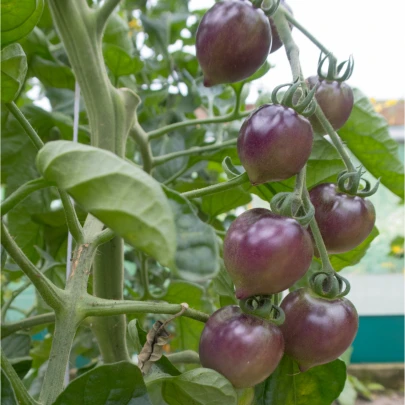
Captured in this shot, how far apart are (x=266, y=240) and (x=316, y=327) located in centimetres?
7

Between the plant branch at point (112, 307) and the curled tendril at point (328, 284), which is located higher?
the plant branch at point (112, 307)

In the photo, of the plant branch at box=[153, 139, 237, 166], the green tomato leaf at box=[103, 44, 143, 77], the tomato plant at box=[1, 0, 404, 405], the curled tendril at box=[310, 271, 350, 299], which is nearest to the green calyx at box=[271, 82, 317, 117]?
the tomato plant at box=[1, 0, 404, 405]

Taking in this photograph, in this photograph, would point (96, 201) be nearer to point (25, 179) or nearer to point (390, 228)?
point (25, 179)

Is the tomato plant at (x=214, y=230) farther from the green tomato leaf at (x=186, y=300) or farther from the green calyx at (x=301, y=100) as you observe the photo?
the green tomato leaf at (x=186, y=300)

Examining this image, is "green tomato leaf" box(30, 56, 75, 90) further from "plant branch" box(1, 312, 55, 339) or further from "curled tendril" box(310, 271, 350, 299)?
"curled tendril" box(310, 271, 350, 299)

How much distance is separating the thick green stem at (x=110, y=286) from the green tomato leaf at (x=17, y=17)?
196 millimetres

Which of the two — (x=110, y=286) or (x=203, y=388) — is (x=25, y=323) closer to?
(x=110, y=286)

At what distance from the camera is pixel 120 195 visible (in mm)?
210

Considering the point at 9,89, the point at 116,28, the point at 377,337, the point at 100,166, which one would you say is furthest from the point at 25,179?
the point at 377,337

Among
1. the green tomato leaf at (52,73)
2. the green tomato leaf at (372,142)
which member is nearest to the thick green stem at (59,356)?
the green tomato leaf at (372,142)

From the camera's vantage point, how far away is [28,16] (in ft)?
1.09

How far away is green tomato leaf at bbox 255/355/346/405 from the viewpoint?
0.38m

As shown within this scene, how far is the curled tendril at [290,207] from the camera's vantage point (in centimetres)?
31

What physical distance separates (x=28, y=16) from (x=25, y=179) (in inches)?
14.6
